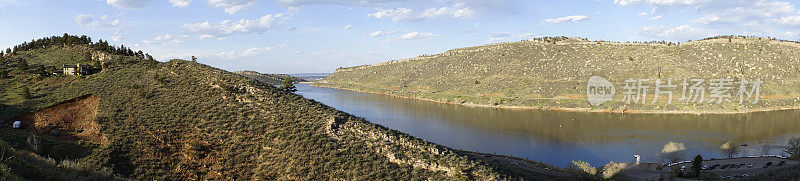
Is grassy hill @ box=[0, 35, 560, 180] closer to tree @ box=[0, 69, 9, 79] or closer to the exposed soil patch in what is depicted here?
the exposed soil patch

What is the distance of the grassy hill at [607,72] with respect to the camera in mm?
70562

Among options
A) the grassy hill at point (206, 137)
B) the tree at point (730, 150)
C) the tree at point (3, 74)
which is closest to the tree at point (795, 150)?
the tree at point (730, 150)

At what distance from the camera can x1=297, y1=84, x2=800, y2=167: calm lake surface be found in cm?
4097

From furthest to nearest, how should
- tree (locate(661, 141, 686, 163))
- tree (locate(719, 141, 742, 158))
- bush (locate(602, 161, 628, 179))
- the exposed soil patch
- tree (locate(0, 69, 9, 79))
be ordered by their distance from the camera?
tree (locate(0, 69, 9, 79)) < tree (locate(719, 141, 742, 158)) < tree (locate(661, 141, 686, 163)) < bush (locate(602, 161, 628, 179)) < the exposed soil patch

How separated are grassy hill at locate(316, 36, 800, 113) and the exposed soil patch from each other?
68320 millimetres

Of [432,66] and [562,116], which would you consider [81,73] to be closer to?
[562,116]

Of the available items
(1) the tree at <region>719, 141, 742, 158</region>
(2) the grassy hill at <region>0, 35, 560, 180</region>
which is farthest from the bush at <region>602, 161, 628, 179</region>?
(1) the tree at <region>719, 141, 742, 158</region>

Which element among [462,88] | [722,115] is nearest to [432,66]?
[462,88]

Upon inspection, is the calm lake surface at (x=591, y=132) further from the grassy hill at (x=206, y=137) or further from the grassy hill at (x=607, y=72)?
the grassy hill at (x=206, y=137)

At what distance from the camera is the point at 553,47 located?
11031cm

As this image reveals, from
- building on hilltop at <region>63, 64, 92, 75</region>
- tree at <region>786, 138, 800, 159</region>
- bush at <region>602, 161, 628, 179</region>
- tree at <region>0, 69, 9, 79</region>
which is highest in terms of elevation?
building on hilltop at <region>63, 64, 92, 75</region>

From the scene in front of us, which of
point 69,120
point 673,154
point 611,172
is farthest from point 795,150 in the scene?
point 69,120

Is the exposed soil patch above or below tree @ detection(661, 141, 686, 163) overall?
above

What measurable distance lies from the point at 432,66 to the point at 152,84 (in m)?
106
